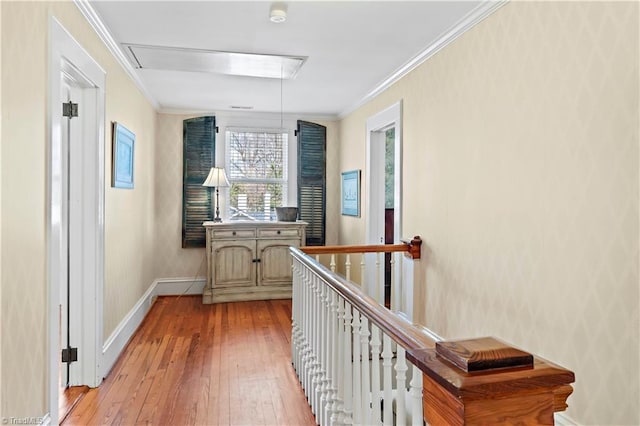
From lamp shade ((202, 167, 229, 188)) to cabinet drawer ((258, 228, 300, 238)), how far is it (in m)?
0.72

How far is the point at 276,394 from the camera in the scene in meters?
2.59

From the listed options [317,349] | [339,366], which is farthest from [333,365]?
[317,349]

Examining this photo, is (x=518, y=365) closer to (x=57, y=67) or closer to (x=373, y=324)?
(x=373, y=324)

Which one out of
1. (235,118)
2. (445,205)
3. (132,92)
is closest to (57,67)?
(132,92)

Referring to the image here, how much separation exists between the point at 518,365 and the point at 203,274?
5.05m

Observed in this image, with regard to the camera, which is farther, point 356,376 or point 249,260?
point 249,260

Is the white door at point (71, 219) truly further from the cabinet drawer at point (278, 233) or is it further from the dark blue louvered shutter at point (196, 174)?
the dark blue louvered shutter at point (196, 174)

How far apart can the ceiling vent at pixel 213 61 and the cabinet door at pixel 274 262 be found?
210 centimetres

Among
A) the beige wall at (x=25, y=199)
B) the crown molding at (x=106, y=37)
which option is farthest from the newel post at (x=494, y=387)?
the crown molding at (x=106, y=37)

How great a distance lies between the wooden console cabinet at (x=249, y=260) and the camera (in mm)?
4836

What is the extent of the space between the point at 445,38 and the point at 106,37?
2.35m

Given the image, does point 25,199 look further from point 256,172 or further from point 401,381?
point 256,172

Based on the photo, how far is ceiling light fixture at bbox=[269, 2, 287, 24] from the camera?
2424 millimetres

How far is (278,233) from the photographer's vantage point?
504 centimetres
